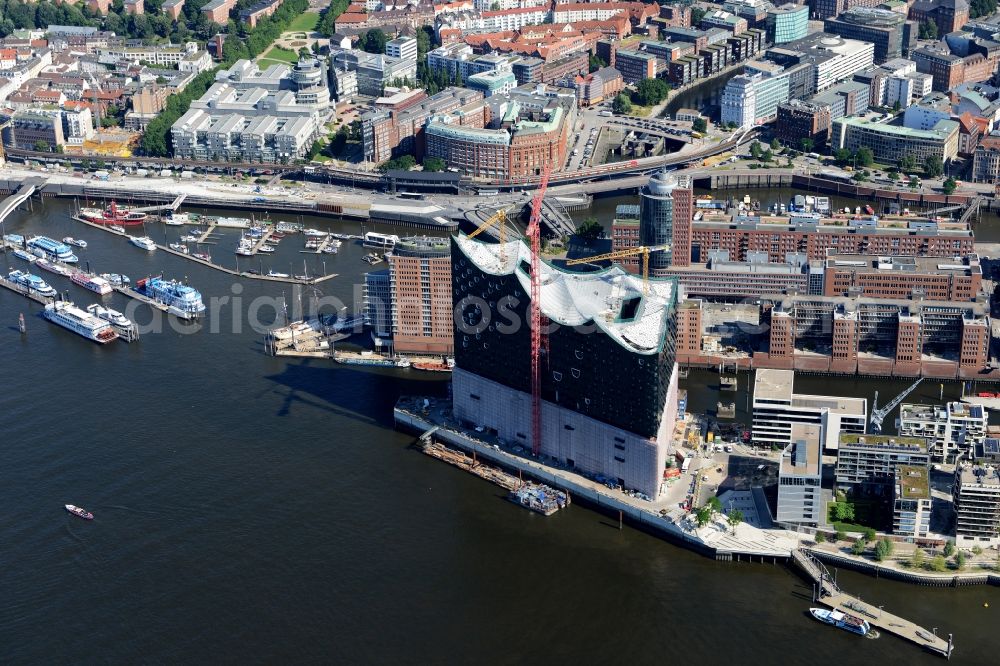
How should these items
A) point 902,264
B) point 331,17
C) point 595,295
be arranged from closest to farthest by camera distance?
1. point 595,295
2. point 902,264
3. point 331,17

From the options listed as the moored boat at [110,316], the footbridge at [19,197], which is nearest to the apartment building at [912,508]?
the moored boat at [110,316]

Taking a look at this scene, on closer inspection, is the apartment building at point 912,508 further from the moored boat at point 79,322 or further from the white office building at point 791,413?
the moored boat at point 79,322

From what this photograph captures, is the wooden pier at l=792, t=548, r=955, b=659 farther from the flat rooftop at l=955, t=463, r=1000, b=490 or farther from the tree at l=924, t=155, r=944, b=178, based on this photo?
the tree at l=924, t=155, r=944, b=178

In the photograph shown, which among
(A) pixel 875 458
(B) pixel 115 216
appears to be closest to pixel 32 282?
(B) pixel 115 216

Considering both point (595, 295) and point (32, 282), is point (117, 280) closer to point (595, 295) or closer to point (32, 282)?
point (32, 282)

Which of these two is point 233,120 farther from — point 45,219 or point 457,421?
point 457,421
